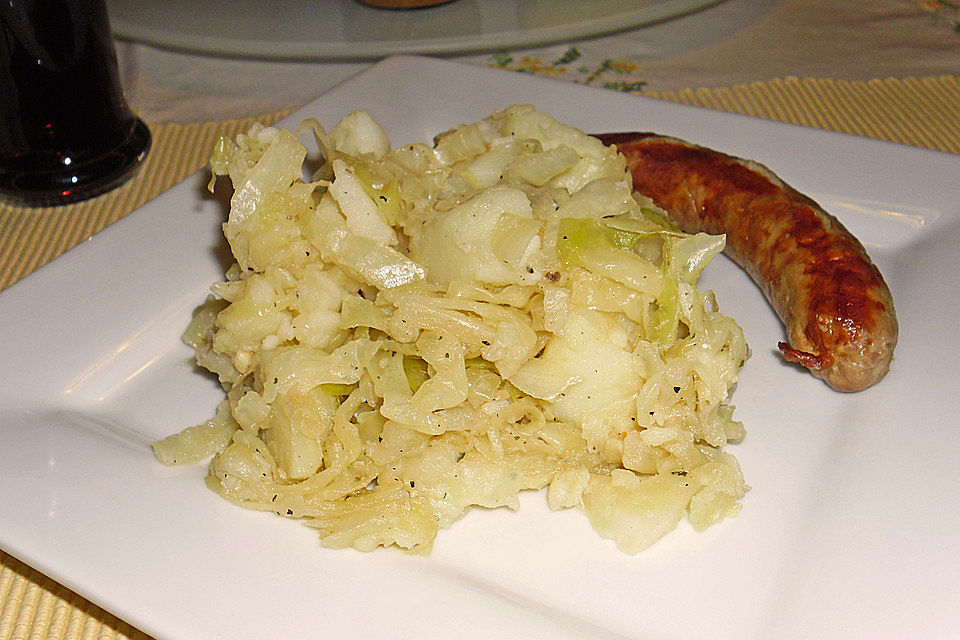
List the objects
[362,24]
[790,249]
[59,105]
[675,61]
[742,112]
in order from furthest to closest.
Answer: [362,24] < [675,61] < [742,112] < [59,105] < [790,249]

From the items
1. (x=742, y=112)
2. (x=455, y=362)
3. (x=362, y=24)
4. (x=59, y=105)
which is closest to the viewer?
(x=455, y=362)

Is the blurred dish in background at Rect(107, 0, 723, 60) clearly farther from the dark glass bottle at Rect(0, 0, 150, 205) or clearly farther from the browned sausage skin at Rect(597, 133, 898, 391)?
the browned sausage skin at Rect(597, 133, 898, 391)

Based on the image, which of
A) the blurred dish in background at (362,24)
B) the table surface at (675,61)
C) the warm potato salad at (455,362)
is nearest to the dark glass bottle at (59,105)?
the table surface at (675,61)

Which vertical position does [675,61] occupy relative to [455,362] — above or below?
below

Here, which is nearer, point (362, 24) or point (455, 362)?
point (455, 362)

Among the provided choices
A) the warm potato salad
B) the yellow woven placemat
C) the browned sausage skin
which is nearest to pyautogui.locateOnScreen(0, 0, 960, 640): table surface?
the yellow woven placemat

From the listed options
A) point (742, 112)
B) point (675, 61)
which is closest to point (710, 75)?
point (675, 61)

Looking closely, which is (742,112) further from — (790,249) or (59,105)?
(59,105)
